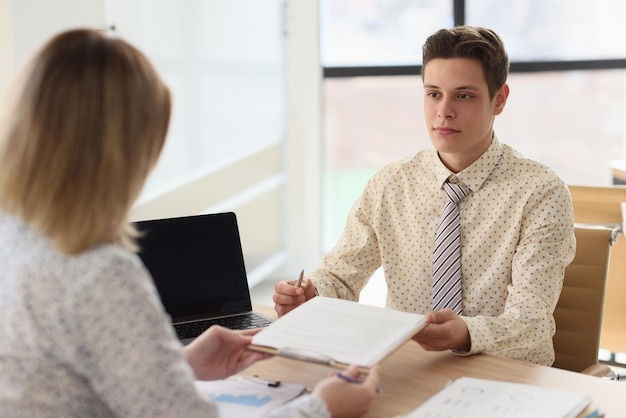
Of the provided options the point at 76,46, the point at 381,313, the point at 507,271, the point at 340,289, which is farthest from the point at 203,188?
the point at 76,46

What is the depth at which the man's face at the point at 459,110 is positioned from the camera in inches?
78.9

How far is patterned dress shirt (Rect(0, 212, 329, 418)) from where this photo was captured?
0.99m

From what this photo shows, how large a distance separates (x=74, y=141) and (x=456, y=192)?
120 cm

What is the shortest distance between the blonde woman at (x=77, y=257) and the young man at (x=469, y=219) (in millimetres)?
824

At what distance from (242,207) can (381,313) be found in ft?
8.90

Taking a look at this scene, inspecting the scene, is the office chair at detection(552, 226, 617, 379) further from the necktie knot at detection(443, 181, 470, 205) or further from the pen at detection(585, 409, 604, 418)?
the pen at detection(585, 409, 604, 418)

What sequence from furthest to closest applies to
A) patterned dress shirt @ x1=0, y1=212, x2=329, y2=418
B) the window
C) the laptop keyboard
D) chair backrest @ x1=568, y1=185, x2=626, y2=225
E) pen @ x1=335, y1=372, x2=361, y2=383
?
the window < chair backrest @ x1=568, y1=185, x2=626, y2=225 < the laptop keyboard < pen @ x1=335, y1=372, x2=361, y2=383 < patterned dress shirt @ x1=0, y1=212, x2=329, y2=418

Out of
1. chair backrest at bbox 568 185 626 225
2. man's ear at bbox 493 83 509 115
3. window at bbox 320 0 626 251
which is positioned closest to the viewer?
man's ear at bbox 493 83 509 115

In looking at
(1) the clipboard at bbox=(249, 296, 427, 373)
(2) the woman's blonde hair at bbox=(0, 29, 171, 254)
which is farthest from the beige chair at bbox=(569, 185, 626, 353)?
(2) the woman's blonde hair at bbox=(0, 29, 171, 254)

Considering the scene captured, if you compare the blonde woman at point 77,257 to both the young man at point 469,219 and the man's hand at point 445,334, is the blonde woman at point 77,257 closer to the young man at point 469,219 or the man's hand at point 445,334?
the man's hand at point 445,334

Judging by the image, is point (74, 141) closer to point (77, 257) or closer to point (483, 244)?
point (77, 257)

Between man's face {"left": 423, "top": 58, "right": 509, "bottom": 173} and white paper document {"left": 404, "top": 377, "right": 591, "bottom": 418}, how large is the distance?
2.35ft

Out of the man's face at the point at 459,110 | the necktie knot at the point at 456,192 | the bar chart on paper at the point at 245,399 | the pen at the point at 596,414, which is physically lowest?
the bar chart on paper at the point at 245,399

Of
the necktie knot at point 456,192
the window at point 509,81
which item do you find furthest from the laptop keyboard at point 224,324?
the window at point 509,81
